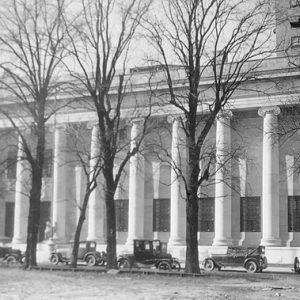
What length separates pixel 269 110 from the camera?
4391 centimetres

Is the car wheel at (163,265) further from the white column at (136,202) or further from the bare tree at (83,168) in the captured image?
the white column at (136,202)

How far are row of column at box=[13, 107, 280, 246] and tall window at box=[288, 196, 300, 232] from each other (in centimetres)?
183

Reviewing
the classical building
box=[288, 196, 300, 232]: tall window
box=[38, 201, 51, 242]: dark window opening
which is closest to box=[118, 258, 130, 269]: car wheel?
the classical building

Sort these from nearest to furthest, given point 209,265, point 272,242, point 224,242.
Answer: point 209,265 < point 272,242 < point 224,242

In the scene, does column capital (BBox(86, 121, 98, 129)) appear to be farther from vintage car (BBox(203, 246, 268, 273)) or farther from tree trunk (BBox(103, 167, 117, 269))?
tree trunk (BBox(103, 167, 117, 269))

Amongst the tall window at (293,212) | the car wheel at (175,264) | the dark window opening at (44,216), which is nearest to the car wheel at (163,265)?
the car wheel at (175,264)

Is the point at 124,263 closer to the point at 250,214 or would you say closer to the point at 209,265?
the point at 209,265

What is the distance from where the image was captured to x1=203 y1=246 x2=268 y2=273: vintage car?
3522 centimetres

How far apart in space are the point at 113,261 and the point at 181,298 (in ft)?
41.8

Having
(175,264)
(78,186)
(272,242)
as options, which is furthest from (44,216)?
(175,264)

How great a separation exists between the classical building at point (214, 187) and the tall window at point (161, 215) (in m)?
0.08

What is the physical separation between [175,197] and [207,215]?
10.9 ft

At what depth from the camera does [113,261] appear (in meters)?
30.5

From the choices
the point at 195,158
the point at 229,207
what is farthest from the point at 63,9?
the point at 229,207
